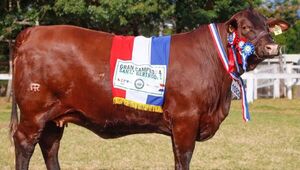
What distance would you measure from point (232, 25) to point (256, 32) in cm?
28

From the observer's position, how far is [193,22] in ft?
78.8

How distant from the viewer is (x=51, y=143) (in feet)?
21.6

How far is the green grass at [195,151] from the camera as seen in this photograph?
8.87 meters

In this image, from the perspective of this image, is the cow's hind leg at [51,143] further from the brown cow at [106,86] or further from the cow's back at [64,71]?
the cow's back at [64,71]

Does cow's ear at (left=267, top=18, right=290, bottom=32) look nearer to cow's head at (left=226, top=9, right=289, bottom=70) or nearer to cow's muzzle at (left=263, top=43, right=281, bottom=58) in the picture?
cow's head at (left=226, top=9, right=289, bottom=70)

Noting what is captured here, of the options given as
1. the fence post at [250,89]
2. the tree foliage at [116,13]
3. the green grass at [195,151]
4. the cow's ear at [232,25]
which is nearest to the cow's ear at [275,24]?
the cow's ear at [232,25]

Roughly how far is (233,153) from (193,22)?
14544 mm

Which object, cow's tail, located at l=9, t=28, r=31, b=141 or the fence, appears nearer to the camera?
cow's tail, located at l=9, t=28, r=31, b=141

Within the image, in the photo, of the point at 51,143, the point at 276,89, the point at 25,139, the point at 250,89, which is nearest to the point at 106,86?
the point at 25,139

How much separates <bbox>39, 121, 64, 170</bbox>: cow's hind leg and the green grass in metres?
0.72

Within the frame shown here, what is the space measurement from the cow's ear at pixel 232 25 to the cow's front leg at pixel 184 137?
98 centimetres

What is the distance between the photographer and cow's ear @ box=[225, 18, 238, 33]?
5902mm

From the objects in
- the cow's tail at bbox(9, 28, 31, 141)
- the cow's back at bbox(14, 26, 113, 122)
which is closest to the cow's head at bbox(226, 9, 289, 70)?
the cow's back at bbox(14, 26, 113, 122)

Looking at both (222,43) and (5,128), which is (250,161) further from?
(5,128)
